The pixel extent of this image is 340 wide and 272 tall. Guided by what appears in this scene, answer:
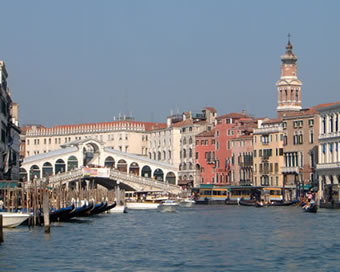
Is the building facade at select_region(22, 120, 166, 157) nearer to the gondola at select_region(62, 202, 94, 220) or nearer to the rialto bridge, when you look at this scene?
the rialto bridge

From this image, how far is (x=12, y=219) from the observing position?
39031 millimetres

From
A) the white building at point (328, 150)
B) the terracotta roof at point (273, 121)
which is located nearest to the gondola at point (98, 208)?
the white building at point (328, 150)

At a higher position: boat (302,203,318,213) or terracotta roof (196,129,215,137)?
terracotta roof (196,129,215,137)

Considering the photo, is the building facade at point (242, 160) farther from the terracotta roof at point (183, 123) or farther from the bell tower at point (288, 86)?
the terracotta roof at point (183, 123)

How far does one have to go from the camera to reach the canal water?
2916 cm

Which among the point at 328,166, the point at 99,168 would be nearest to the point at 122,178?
the point at 99,168

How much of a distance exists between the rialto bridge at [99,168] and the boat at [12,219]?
1413 inches

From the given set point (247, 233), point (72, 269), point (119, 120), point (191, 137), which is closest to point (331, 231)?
point (247, 233)

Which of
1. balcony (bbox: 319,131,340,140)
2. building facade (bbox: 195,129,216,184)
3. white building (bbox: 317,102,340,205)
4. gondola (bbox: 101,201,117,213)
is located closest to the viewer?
gondola (bbox: 101,201,117,213)

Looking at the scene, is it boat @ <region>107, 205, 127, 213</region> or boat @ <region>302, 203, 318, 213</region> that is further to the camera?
boat @ <region>107, 205, 127, 213</region>

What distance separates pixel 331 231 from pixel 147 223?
1136 cm

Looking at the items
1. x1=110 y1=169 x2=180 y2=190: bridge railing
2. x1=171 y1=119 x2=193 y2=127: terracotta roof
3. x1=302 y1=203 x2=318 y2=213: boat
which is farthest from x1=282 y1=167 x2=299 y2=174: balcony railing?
x1=302 y1=203 x2=318 y2=213: boat

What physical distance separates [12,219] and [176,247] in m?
7.41

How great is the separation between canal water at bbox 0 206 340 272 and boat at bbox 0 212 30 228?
35cm
